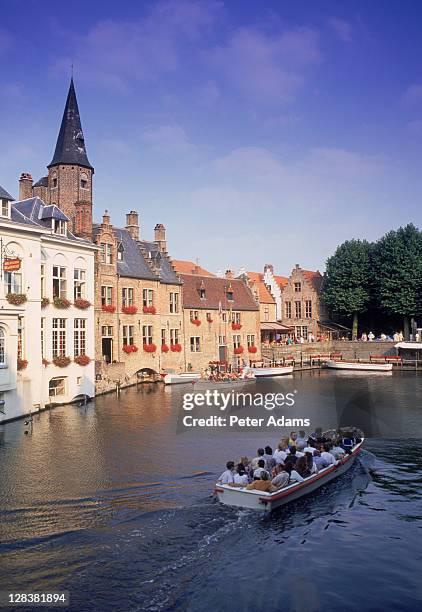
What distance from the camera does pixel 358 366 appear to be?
63.8m

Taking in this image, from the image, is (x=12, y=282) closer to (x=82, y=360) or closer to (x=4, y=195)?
(x=4, y=195)

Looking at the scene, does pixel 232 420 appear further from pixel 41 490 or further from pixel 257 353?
pixel 257 353

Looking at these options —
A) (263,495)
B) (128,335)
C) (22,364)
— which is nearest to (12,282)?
(22,364)

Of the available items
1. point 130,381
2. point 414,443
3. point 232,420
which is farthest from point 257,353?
point 414,443

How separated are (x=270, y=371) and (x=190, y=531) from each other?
44375 mm

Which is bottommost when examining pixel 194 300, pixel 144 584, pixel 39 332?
pixel 144 584

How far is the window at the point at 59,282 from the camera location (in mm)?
38312

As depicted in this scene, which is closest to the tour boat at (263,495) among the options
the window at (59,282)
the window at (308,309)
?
the window at (59,282)

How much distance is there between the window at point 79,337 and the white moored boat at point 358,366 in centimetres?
3503

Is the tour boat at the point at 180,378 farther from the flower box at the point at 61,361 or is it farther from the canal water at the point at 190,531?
the canal water at the point at 190,531

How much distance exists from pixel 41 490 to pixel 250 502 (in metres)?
7.28

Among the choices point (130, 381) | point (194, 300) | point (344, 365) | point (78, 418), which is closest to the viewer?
point (78, 418)

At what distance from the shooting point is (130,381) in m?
48.7

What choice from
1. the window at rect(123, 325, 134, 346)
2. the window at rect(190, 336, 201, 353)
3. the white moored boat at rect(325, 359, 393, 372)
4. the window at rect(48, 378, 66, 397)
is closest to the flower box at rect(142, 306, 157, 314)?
the window at rect(123, 325, 134, 346)
